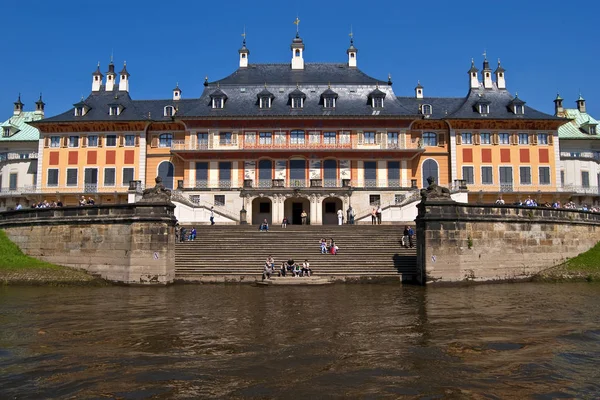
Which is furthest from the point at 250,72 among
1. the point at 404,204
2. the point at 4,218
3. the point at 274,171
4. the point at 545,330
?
the point at 545,330

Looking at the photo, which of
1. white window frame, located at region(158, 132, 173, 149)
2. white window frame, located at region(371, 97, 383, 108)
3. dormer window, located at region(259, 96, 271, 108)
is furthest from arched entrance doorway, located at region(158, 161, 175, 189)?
white window frame, located at region(371, 97, 383, 108)

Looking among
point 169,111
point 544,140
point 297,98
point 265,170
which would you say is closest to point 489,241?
point 265,170

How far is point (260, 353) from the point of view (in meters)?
11.7

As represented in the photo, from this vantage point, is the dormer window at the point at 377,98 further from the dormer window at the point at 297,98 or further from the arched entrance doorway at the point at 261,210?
the arched entrance doorway at the point at 261,210

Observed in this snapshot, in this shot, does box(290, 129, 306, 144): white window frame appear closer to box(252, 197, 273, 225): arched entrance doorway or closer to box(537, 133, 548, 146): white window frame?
box(252, 197, 273, 225): arched entrance doorway

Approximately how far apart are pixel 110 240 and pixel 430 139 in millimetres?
35051

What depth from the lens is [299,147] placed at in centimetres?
4794

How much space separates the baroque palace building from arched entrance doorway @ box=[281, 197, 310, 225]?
113 millimetres

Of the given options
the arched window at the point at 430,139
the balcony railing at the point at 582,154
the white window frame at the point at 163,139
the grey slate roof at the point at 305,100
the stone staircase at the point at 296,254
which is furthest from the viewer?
the balcony railing at the point at 582,154

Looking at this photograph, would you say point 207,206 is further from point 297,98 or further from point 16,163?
point 16,163

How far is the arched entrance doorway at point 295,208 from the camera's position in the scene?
155 feet

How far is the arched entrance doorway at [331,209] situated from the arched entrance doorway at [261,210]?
5195mm

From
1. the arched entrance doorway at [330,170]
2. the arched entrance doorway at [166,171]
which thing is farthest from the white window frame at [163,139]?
the arched entrance doorway at [330,170]

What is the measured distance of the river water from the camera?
9312 mm
